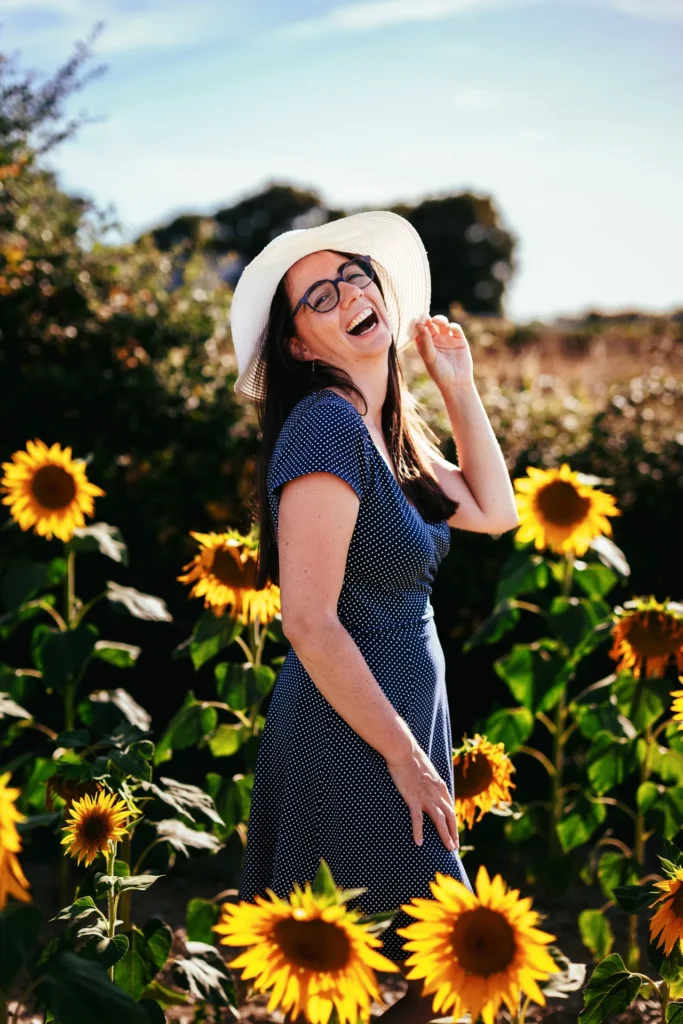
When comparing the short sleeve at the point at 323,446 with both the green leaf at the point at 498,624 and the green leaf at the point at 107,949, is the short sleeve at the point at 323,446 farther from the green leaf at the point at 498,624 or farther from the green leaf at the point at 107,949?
the green leaf at the point at 498,624

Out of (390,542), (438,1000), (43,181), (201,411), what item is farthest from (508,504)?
(43,181)

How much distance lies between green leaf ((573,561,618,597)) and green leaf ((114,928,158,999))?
1619 mm

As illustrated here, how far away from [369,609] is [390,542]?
0.14 metres

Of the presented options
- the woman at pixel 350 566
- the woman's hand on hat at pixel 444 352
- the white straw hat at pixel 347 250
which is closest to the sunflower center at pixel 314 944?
the woman at pixel 350 566

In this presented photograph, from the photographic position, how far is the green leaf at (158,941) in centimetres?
216

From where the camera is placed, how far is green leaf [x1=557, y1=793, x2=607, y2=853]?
2984 mm

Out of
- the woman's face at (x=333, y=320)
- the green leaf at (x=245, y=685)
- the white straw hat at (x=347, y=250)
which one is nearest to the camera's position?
the woman's face at (x=333, y=320)

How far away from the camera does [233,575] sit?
2572 mm

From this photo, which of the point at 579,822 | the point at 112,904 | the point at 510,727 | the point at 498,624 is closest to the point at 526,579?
the point at 498,624

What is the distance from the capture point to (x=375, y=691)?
1.71 meters

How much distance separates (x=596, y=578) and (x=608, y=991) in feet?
4.61

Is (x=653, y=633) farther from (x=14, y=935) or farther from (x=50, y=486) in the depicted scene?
(x=14, y=935)

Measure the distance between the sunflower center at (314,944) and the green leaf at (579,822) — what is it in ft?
6.10

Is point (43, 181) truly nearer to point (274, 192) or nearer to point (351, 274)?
point (351, 274)
